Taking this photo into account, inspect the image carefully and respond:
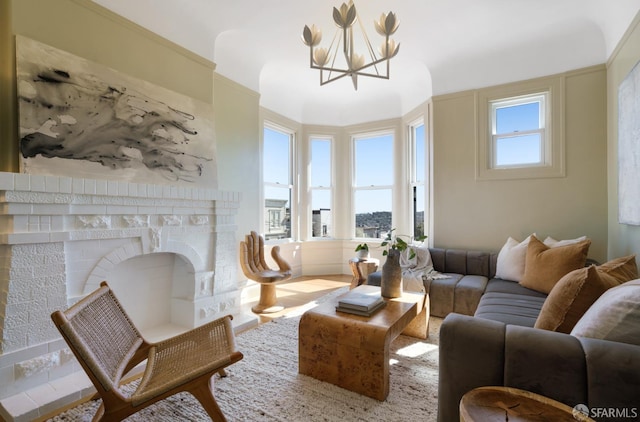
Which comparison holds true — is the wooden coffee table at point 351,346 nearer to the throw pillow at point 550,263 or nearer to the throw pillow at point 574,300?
the throw pillow at point 574,300

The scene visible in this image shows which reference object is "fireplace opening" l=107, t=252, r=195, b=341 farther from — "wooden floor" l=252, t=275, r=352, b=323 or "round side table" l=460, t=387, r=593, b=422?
"round side table" l=460, t=387, r=593, b=422

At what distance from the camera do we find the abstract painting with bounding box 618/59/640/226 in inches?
88.3

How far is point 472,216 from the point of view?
12.7 feet

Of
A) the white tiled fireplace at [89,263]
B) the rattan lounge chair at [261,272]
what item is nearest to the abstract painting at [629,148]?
the rattan lounge chair at [261,272]

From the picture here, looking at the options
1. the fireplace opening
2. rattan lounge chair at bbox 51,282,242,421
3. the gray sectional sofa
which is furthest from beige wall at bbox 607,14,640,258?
the fireplace opening

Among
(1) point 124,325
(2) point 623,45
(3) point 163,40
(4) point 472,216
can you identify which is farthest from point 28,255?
(2) point 623,45

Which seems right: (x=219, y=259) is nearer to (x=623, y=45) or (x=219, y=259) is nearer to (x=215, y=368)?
(x=215, y=368)

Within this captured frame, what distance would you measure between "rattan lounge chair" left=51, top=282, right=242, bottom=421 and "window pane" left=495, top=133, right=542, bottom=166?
377cm

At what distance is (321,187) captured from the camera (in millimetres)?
5359

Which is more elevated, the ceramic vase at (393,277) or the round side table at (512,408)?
the ceramic vase at (393,277)

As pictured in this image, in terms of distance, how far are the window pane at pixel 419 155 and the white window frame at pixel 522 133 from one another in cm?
94

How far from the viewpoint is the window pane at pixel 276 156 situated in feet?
15.2

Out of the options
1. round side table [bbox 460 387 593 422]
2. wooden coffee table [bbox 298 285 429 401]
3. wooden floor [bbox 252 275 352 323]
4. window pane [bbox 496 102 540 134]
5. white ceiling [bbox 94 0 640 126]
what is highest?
white ceiling [bbox 94 0 640 126]

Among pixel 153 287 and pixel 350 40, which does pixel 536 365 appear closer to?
pixel 350 40
